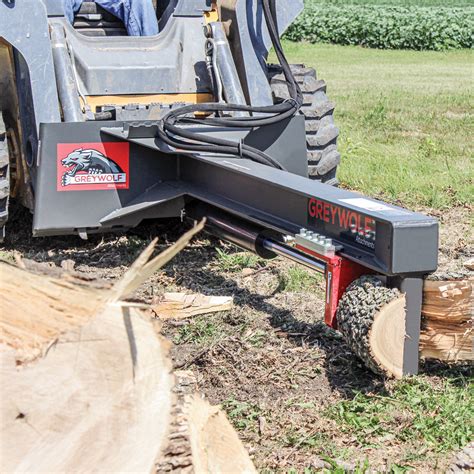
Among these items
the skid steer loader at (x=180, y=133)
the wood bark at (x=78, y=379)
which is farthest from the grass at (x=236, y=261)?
the wood bark at (x=78, y=379)

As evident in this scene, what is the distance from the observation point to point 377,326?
11.9 feet

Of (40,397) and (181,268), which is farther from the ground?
(40,397)

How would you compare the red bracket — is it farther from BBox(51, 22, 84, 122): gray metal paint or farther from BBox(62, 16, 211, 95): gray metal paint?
BBox(62, 16, 211, 95): gray metal paint

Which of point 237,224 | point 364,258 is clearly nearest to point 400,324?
point 364,258

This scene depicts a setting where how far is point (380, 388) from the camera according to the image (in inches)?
152

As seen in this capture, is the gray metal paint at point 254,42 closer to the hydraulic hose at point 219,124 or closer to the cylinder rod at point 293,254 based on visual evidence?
the hydraulic hose at point 219,124

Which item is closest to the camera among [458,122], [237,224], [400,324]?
[400,324]

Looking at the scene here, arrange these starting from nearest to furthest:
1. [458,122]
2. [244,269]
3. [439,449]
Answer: [439,449] < [244,269] < [458,122]

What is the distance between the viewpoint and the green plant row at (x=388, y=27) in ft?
93.8

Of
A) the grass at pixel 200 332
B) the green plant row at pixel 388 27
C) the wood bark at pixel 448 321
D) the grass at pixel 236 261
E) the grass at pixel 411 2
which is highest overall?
the wood bark at pixel 448 321

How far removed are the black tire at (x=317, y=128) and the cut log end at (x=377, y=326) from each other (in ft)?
7.43

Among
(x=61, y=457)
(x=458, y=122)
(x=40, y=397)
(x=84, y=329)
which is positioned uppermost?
(x=84, y=329)

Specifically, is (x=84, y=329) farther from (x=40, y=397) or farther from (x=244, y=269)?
(x=244, y=269)

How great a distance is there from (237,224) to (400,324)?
1460mm
